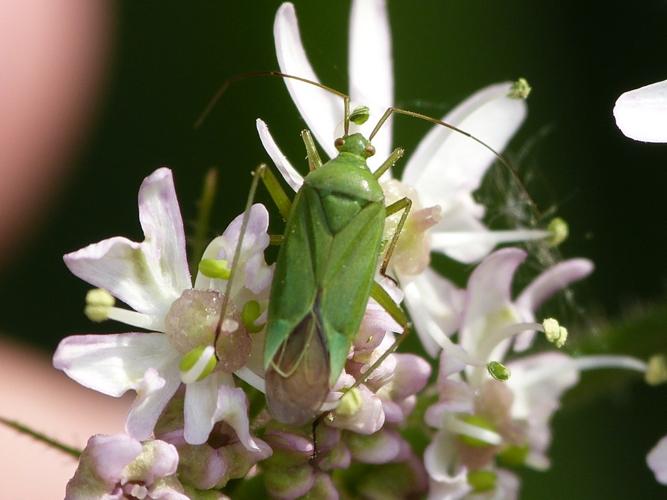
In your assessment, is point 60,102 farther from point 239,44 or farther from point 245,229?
point 245,229

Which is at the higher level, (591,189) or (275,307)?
(275,307)

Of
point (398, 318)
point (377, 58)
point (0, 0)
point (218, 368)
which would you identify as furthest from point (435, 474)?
point (0, 0)

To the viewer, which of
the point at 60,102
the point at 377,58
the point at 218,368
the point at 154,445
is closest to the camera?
the point at 154,445

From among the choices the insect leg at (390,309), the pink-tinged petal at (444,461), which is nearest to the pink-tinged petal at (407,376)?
the insect leg at (390,309)

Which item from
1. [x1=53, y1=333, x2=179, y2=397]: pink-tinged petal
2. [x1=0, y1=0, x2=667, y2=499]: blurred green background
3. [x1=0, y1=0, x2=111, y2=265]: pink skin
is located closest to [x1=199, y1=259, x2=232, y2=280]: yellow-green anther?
[x1=53, y1=333, x2=179, y2=397]: pink-tinged petal

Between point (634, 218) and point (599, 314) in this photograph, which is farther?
point (634, 218)

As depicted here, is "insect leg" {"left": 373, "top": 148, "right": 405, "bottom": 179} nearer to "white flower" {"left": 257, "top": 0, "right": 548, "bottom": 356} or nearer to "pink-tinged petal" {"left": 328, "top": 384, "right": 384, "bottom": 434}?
"white flower" {"left": 257, "top": 0, "right": 548, "bottom": 356}

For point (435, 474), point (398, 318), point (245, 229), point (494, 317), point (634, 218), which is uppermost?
point (245, 229)

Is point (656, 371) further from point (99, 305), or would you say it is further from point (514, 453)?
point (99, 305)

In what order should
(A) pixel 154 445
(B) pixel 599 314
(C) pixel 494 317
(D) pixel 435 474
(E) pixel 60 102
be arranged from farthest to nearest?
1. (E) pixel 60 102
2. (B) pixel 599 314
3. (C) pixel 494 317
4. (D) pixel 435 474
5. (A) pixel 154 445

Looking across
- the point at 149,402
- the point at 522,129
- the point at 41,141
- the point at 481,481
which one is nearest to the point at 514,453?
the point at 481,481
